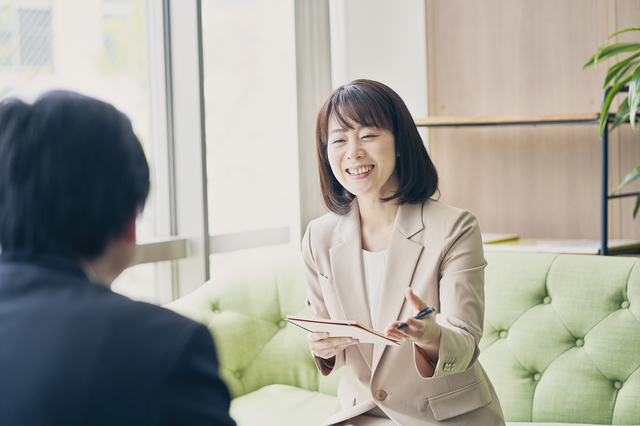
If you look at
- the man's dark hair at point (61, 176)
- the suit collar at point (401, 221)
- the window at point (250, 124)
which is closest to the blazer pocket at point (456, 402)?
the suit collar at point (401, 221)

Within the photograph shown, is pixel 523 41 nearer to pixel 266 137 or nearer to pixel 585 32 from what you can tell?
pixel 585 32

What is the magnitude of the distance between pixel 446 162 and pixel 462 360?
7.28ft

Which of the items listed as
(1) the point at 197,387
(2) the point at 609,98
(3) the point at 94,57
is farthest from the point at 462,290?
(3) the point at 94,57

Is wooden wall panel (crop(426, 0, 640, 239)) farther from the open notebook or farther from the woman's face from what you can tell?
the open notebook

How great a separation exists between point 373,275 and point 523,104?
2.00 metres

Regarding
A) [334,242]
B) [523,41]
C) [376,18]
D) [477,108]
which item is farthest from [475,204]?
[334,242]

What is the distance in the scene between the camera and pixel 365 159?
1.64 m

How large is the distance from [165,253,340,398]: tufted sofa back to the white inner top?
820mm

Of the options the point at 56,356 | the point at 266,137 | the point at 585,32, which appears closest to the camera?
the point at 56,356

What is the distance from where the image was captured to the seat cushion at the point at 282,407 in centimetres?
204

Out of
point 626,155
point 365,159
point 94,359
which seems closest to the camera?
point 94,359

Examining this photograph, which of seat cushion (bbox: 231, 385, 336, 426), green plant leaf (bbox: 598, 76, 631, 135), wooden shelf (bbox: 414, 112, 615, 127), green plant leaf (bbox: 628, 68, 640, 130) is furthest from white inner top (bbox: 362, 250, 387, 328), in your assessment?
Answer: wooden shelf (bbox: 414, 112, 615, 127)

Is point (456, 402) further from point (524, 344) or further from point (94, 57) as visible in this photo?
point (94, 57)

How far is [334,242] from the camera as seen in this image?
1692 mm
